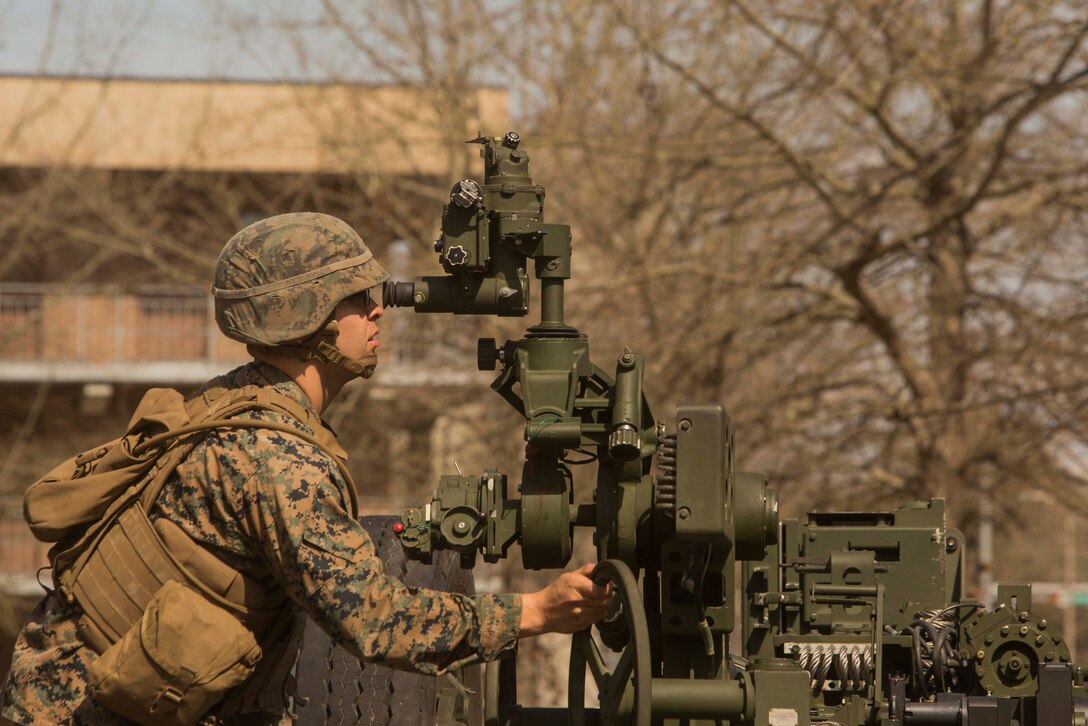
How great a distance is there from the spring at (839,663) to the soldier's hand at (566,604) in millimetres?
1893

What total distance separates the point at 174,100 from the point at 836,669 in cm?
1624

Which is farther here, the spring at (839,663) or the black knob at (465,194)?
the spring at (839,663)

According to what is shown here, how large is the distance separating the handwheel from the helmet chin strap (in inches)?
33.9

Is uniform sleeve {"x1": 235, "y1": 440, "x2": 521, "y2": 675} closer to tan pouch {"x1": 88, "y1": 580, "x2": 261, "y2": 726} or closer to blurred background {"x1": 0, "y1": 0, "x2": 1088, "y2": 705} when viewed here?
tan pouch {"x1": 88, "y1": 580, "x2": 261, "y2": 726}

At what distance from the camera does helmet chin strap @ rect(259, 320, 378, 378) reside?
14.3ft

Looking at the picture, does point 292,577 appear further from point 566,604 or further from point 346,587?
point 566,604

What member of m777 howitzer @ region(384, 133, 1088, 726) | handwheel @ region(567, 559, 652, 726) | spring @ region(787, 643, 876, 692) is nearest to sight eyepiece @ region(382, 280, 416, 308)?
m777 howitzer @ region(384, 133, 1088, 726)

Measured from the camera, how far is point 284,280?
4293 mm

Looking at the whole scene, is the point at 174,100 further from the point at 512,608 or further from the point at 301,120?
the point at 512,608

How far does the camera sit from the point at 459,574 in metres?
5.73

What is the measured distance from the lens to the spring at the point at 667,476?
414 cm

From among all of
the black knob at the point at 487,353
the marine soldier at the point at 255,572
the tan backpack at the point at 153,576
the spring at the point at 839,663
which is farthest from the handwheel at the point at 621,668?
the spring at the point at 839,663

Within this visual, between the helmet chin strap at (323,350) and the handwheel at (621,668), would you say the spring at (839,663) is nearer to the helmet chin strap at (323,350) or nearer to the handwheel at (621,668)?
the handwheel at (621,668)

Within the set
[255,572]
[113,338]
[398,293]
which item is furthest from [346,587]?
[113,338]
